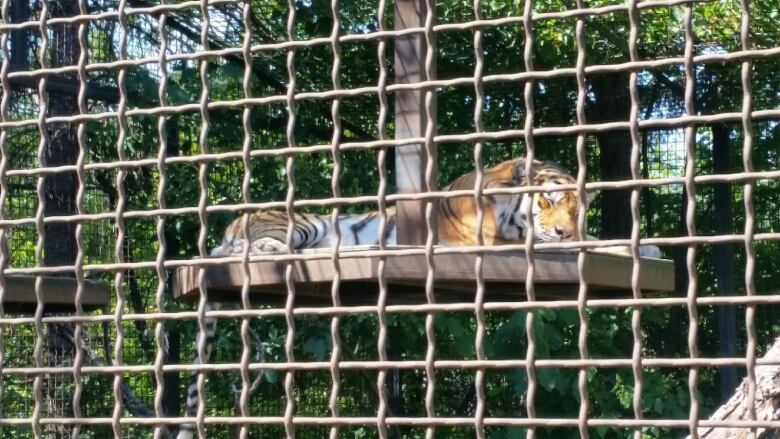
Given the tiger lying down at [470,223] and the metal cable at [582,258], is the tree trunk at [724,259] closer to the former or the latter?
the tiger lying down at [470,223]

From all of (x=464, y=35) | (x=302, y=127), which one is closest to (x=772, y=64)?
(x=464, y=35)

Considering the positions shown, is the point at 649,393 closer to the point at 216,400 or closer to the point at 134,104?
the point at 216,400

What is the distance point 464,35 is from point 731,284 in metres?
A: 1.82

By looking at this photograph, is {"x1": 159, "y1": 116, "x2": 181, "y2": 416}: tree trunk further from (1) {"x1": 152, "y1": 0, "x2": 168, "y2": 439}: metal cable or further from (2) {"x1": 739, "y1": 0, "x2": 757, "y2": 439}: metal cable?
(2) {"x1": 739, "y1": 0, "x2": 757, "y2": 439}: metal cable

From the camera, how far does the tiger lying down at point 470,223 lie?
386cm

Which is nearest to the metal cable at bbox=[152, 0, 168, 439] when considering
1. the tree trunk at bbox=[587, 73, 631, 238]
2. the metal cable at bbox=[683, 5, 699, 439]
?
the metal cable at bbox=[683, 5, 699, 439]

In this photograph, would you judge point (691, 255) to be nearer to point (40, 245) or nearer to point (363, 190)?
point (40, 245)

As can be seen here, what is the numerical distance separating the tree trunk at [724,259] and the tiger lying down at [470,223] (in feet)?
4.74

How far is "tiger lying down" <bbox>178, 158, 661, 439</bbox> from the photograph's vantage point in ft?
12.6

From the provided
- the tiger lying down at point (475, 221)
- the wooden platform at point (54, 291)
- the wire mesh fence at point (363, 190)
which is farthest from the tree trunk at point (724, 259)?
the wooden platform at point (54, 291)

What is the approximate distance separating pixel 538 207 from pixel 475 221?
27cm

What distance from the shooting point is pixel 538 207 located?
4008 millimetres

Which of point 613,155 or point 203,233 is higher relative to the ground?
point 613,155

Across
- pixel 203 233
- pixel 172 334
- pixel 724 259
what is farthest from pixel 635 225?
pixel 172 334
